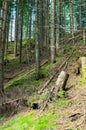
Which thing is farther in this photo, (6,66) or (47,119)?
(6,66)

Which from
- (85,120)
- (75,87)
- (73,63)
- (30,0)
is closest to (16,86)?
(73,63)

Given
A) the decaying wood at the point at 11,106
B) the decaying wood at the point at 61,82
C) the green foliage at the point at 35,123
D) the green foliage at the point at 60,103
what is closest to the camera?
the green foliage at the point at 35,123

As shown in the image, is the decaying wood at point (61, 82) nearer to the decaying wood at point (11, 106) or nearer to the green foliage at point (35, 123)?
the green foliage at point (35, 123)

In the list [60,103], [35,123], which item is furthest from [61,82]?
[35,123]

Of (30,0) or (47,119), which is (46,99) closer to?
(47,119)

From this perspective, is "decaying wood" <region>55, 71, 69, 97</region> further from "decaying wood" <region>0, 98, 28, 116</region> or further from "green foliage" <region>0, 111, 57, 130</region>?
"decaying wood" <region>0, 98, 28, 116</region>

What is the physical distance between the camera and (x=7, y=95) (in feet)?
51.2

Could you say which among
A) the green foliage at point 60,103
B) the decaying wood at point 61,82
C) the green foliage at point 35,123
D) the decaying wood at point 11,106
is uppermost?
the decaying wood at point 61,82

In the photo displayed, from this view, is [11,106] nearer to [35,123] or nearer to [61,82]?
[61,82]

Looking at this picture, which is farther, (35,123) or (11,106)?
(11,106)

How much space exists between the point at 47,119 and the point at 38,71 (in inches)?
390

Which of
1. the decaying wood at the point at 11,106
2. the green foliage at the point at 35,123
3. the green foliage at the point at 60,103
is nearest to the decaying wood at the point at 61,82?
the green foliage at the point at 60,103

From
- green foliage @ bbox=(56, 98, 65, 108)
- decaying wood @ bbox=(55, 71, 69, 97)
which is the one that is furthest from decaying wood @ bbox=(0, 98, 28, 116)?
green foliage @ bbox=(56, 98, 65, 108)

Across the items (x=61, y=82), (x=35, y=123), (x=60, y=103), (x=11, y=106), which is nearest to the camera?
(x=35, y=123)
